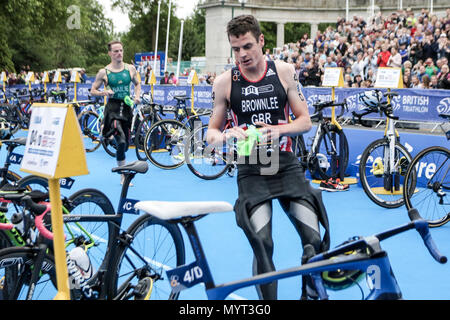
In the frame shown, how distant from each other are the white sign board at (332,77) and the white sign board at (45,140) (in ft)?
25.2

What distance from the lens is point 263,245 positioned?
10.7 feet

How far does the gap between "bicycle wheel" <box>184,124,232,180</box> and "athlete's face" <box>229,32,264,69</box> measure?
6092mm

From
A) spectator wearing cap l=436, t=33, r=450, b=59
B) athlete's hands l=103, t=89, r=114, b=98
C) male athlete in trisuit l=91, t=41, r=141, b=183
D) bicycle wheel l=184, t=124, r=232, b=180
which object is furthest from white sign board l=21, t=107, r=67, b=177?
spectator wearing cap l=436, t=33, r=450, b=59

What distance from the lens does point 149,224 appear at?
3.82 m

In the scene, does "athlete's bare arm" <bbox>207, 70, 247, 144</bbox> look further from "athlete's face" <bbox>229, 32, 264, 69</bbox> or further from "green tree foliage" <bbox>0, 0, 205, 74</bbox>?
"green tree foliage" <bbox>0, 0, 205, 74</bbox>

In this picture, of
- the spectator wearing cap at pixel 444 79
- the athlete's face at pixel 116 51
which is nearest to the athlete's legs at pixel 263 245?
the athlete's face at pixel 116 51

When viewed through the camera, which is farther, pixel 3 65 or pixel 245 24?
pixel 3 65

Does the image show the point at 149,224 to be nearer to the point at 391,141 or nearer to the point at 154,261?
the point at 154,261

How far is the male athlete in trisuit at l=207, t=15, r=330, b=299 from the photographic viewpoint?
3432mm

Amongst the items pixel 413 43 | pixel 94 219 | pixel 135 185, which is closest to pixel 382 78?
pixel 135 185

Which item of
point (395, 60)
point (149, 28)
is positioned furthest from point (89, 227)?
point (149, 28)

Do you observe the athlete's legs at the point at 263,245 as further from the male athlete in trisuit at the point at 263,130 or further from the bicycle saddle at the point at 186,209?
the bicycle saddle at the point at 186,209

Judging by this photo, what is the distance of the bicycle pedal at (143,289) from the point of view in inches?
135
